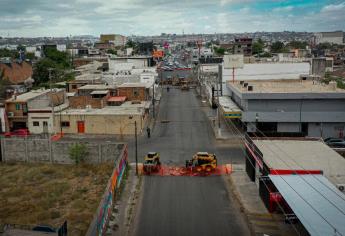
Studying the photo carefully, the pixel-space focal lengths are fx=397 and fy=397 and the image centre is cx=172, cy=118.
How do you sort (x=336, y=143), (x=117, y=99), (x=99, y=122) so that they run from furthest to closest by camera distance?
1. (x=117, y=99)
2. (x=99, y=122)
3. (x=336, y=143)

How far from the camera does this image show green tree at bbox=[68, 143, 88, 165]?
92.3 ft

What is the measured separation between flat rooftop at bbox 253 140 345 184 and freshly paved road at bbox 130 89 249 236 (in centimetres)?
320

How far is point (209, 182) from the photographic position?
2423 centimetres

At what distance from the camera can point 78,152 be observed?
2817 cm

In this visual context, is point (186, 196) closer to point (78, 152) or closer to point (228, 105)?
point (78, 152)

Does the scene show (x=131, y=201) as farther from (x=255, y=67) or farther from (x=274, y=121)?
(x=255, y=67)

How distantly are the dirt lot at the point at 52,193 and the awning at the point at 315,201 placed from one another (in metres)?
9.29

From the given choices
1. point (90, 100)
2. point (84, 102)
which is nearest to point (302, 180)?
point (90, 100)

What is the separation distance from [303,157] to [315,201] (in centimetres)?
621

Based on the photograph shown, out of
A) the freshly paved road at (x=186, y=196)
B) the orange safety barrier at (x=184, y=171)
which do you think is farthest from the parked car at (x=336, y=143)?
the orange safety barrier at (x=184, y=171)

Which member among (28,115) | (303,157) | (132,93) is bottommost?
(303,157)

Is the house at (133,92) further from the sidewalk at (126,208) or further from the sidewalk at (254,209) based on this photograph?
the sidewalk at (254,209)

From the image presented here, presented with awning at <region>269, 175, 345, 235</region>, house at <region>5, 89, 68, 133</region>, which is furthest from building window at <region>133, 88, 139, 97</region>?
awning at <region>269, 175, 345, 235</region>

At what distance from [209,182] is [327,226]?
11090 millimetres
